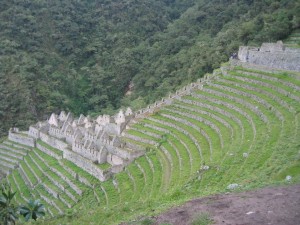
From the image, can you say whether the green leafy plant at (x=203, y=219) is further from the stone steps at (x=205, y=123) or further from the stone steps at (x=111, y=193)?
the stone steps at (x=111, y=193)

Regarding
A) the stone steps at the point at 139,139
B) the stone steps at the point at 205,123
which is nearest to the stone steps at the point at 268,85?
the stone steps at the point at 205,123

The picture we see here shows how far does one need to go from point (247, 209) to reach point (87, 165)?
2130cm

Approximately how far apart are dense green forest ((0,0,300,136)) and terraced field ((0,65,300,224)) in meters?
16.9

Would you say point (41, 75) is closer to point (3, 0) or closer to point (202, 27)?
point (3, 0)

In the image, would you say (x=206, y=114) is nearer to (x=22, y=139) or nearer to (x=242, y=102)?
(x=242, y=102)

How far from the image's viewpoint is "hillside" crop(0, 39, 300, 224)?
682 inches

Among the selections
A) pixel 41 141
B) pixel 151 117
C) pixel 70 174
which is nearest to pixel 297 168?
pixel 151 117

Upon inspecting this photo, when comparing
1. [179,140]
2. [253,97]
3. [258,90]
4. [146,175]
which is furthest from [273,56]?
[146,175]

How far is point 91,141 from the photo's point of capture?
112 feet

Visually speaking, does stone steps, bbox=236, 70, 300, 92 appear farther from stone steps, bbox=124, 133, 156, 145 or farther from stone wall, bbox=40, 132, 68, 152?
stone wall, bbox=40, 132, 68, 152

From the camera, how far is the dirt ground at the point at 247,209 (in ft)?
38.5

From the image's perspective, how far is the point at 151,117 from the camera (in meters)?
34.1

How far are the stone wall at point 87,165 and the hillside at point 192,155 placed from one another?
0.42 metres

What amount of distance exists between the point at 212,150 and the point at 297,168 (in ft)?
24.3
